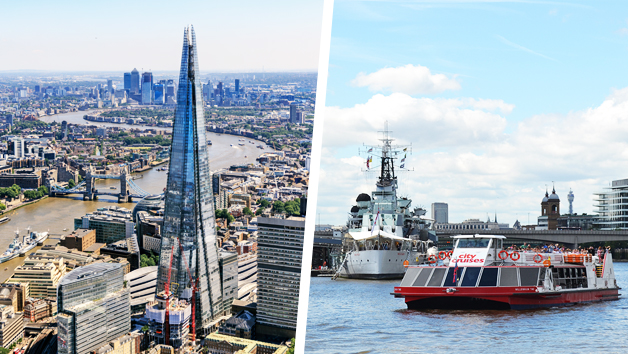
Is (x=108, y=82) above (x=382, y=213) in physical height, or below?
above

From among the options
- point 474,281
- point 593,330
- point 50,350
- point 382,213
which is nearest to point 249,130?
point 382,213

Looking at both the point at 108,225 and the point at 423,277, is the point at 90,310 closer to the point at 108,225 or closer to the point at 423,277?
the point at 423,277

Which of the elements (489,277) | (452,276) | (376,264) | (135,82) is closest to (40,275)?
(376,264)

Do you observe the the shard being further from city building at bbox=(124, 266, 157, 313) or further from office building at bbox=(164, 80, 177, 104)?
office building at bbox=(164, 80, 177, 104)

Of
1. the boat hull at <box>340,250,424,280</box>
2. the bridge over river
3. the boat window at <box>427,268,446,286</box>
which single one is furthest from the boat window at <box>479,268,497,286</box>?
the bridge over river

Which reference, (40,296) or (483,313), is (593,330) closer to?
(483,313)

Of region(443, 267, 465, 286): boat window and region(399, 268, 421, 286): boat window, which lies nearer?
region(443, 267, 465, 286): boat window
